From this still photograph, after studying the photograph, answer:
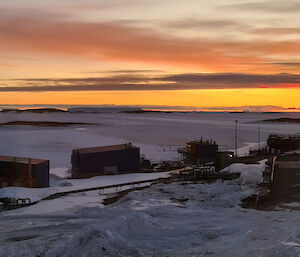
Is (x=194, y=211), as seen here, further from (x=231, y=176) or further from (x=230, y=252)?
(x=231, y=176)

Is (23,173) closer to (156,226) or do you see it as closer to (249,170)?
(156,226)

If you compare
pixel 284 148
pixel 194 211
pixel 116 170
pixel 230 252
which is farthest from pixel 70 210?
pixel 284 148

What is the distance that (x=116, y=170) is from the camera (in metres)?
36.8

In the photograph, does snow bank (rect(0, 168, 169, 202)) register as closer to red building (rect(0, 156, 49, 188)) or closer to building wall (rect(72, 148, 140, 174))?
red building (rect(0, 156, 49, 188))

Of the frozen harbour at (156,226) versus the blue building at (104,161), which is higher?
the blue building at (104,161)

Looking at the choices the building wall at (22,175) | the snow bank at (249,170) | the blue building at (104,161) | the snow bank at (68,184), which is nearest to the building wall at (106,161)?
the blue building at (104,161)

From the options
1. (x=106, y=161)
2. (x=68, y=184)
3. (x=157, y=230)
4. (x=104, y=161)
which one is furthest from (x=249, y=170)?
(x=157, y=230)

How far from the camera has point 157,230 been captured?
60.6ft

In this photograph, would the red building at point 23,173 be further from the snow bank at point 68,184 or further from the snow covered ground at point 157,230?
the snow covered ground at point 157,230

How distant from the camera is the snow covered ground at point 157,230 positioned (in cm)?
1575

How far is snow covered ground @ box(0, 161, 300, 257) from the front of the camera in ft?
51.7

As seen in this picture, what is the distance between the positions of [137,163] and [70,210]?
1594cm

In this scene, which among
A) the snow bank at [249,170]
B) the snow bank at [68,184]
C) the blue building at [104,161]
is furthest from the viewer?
the blue building at [104,161]

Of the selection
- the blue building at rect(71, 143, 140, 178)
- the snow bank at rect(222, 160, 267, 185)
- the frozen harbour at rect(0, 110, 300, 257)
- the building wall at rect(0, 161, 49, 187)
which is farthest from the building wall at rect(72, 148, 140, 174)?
the snow bank at rect(222, 160, 267, 185)
